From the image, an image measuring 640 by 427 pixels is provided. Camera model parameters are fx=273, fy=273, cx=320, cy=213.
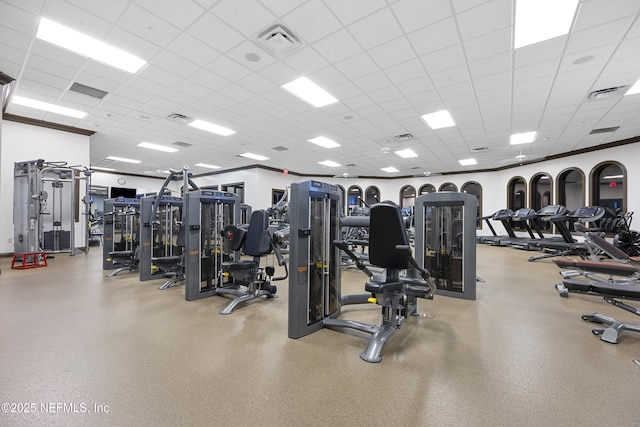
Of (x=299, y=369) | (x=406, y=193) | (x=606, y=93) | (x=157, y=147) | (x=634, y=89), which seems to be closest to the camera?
(x=299, y=369)

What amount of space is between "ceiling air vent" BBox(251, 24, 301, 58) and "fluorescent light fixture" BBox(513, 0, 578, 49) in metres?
2.66

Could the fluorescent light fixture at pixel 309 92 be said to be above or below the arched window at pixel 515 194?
above

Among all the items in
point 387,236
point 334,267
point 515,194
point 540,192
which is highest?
point 540,192

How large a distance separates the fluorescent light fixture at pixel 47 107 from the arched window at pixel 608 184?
15.2 meters

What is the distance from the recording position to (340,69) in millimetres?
4477

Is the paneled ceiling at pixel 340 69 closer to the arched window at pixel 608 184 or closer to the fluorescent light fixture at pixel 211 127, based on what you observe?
the fluorescent light fixture at pixel 211 127

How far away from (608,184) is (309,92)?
16.0 metres

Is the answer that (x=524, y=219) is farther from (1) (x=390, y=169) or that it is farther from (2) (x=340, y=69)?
(2) (x=340, y=69)

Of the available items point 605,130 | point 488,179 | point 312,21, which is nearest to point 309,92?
point 312,21

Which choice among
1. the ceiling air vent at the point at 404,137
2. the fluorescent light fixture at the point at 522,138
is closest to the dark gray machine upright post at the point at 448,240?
the ceiling air vent at the point at 404,137

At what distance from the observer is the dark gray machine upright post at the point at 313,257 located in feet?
8.90

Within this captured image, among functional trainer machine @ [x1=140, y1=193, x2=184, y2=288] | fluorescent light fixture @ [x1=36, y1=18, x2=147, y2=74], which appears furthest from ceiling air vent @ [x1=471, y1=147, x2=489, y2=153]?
fluorescent light fixture @ [x1=36, y1=18, x2=147, y2=74]

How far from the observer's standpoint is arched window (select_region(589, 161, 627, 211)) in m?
9.10

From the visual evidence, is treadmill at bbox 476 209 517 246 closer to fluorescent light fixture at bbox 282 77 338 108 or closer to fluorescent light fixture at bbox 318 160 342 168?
fluorescent light fixture at bbox 318 160 342 168
